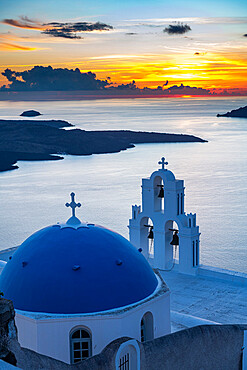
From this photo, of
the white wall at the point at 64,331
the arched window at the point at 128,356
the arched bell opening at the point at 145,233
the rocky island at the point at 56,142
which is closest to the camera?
the arched window at the point at 128,356

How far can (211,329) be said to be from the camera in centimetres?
1080

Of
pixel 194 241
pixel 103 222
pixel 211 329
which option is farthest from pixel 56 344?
pixel 103 222

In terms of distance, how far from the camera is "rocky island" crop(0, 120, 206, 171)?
7875cm

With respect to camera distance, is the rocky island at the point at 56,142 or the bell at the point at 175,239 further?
the rocky island at the point at 56,142

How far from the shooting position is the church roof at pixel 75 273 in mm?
10070

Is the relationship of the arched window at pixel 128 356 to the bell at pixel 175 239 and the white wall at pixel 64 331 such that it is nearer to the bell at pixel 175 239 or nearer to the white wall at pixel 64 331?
the white wall at pixel 64 331

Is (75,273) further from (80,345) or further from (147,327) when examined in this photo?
(147,327)

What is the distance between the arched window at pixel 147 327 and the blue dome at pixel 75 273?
39 cm

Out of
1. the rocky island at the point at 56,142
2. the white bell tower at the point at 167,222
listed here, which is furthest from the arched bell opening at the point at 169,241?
the rocky island at the point at 56,142

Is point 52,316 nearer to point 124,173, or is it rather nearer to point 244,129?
point 124,173

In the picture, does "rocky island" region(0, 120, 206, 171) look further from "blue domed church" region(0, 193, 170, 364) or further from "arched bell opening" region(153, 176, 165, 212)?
"blue domed church" region(0, 193, 170, 364)

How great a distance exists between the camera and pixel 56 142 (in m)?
86.2

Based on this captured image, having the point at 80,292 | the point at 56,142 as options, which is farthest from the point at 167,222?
the point at 56,142

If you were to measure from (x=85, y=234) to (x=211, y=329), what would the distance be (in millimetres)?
2928
